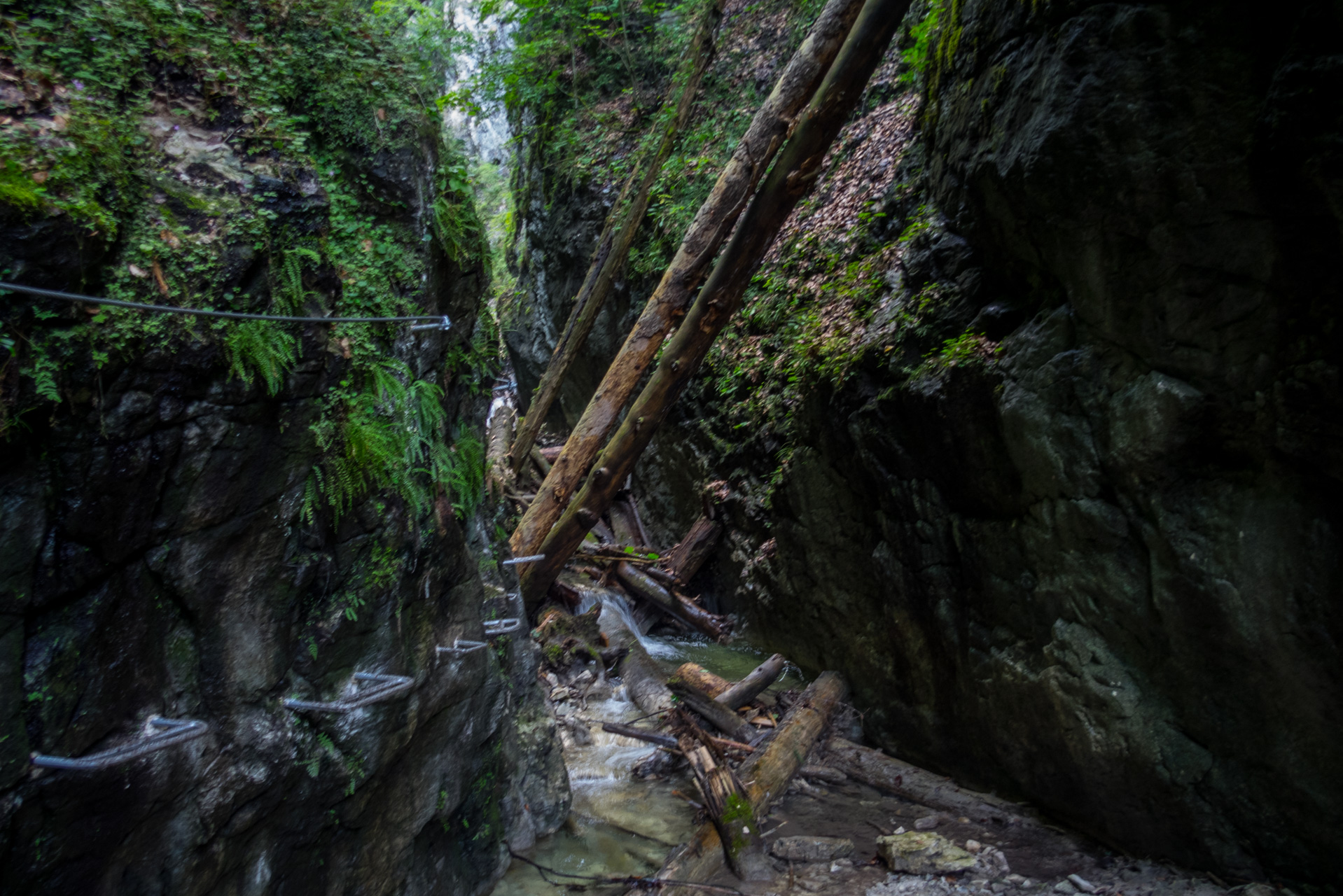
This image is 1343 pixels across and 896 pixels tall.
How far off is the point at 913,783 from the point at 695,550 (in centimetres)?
429

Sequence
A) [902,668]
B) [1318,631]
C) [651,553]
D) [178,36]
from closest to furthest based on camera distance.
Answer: [178,36] < [1318,631] < [902,668] < [651,553]

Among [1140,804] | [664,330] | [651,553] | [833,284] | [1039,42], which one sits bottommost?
[1140,804]

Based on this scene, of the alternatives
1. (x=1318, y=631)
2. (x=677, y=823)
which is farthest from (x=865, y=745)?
(x=1318, y=631)

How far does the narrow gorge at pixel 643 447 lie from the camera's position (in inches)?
89.1

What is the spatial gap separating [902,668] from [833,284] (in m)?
3.81

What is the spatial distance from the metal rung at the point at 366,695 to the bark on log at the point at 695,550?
6090 millimetres

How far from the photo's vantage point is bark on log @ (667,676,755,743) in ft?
19.6

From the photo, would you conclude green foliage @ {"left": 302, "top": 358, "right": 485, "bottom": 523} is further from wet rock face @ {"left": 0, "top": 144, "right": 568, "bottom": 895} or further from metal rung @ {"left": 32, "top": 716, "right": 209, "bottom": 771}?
metal rung @ {"left": 32, "top": 716, "right": 209, "bottom": 771}

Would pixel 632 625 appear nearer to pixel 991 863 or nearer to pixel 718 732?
pixel 718 732

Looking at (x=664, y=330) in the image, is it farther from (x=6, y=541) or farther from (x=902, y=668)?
(x=6, y=541)

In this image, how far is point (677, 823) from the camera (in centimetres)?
522

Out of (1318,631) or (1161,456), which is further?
(1161,456)

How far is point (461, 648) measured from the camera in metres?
3.79

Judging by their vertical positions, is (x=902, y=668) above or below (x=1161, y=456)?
below
